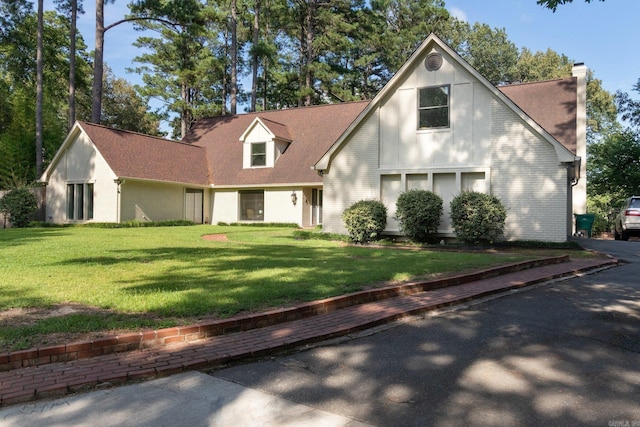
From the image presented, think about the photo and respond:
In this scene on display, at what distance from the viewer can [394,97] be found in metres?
17.1

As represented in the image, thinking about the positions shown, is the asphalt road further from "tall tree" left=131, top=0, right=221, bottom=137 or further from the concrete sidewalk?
"tall tree" left=131, top=0, right=221, bottom=137

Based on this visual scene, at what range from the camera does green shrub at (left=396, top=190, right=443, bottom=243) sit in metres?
15.2

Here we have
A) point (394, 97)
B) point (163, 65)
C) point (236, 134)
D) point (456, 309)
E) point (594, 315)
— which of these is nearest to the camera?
point (594, 315)

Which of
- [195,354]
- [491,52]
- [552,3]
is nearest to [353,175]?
[552,3]

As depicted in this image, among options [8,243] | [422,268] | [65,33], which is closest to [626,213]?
[422,268]

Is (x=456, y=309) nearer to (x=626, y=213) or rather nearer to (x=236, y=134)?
(x=626, y=213)

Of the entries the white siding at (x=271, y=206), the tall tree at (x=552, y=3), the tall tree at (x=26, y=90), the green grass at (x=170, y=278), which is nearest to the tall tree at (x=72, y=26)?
the tall tree at (x=26, y=90)

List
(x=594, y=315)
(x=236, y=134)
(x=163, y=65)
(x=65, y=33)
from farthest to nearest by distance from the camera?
(x=163, y=65) → (x=65, y=33) → (x=236, y=134) → (x=594, y=315)

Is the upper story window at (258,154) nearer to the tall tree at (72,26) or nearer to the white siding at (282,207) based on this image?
the white siding at (282,207)

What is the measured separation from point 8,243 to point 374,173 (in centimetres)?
1188

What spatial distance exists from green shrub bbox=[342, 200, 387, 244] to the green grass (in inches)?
141

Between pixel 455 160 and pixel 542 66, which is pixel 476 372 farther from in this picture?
pixel 542 66

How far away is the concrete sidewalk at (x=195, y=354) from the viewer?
3.71m

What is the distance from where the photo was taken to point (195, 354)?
14.4ft
